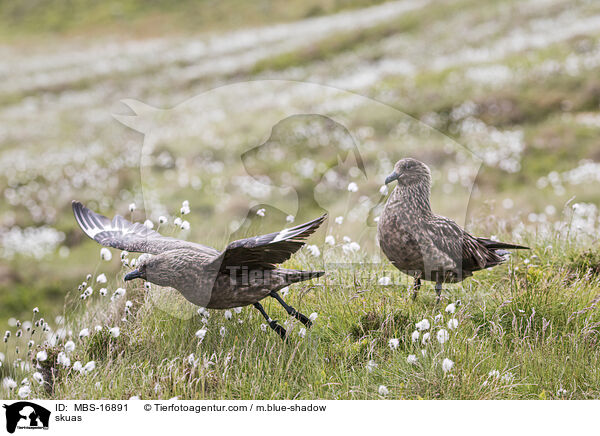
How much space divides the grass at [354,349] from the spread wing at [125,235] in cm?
39

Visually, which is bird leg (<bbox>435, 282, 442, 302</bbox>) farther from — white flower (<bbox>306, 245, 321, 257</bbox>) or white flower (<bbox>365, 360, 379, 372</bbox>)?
white flower (<bbox>306, 245, 321, 257</bbox>)

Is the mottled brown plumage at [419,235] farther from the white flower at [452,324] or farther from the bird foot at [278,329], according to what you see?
the bird foot at [278,329]

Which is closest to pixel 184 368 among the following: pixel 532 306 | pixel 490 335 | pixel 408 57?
pixel 490 335

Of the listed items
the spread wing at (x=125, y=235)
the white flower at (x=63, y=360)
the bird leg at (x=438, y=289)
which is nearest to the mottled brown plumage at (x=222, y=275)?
the spread wing at (x=125, y=235)

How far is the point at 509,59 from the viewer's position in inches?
603

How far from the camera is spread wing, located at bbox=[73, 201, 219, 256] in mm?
4129

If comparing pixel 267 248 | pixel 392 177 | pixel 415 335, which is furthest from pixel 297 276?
pixel 392 177

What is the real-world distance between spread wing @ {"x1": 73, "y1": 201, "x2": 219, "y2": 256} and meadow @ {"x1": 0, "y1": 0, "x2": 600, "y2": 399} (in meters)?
0.20

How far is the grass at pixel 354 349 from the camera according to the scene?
12.3 feet

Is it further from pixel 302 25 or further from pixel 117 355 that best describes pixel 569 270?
pixel 302 25

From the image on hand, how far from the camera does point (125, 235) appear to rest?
4.41m
